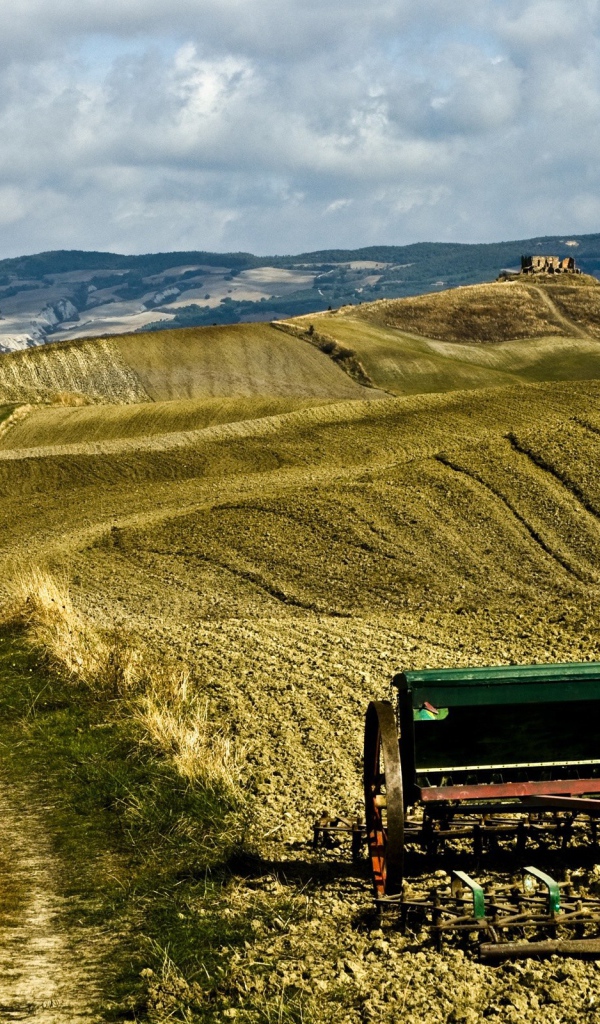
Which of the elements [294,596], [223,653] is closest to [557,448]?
[294,596]

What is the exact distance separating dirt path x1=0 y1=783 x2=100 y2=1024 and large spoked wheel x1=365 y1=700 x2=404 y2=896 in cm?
190

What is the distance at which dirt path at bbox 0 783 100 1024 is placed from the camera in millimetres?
6129

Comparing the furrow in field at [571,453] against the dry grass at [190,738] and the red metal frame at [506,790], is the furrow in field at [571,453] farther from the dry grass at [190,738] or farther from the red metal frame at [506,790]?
the red metal frame at [506,790]

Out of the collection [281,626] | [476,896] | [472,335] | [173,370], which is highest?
[472,335]

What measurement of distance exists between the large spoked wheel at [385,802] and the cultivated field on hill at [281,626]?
0.32m

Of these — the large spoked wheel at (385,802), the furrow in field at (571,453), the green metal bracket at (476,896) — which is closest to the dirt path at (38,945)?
the large spoked wheel at (385,802)

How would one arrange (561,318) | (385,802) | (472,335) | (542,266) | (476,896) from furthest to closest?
(542,266) → (561,318) → (472,335) → (385,802) → (476,896)

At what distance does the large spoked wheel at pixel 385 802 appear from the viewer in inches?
270

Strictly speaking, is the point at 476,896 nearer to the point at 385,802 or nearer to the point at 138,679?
the point at 385,802

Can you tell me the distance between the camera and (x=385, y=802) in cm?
731

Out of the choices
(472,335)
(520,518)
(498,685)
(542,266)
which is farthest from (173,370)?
(498,685)

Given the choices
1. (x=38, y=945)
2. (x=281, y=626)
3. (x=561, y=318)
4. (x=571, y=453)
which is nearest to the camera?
(x=38, y=945)

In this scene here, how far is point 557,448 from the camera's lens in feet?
91.1

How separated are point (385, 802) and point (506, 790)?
0.82 m
